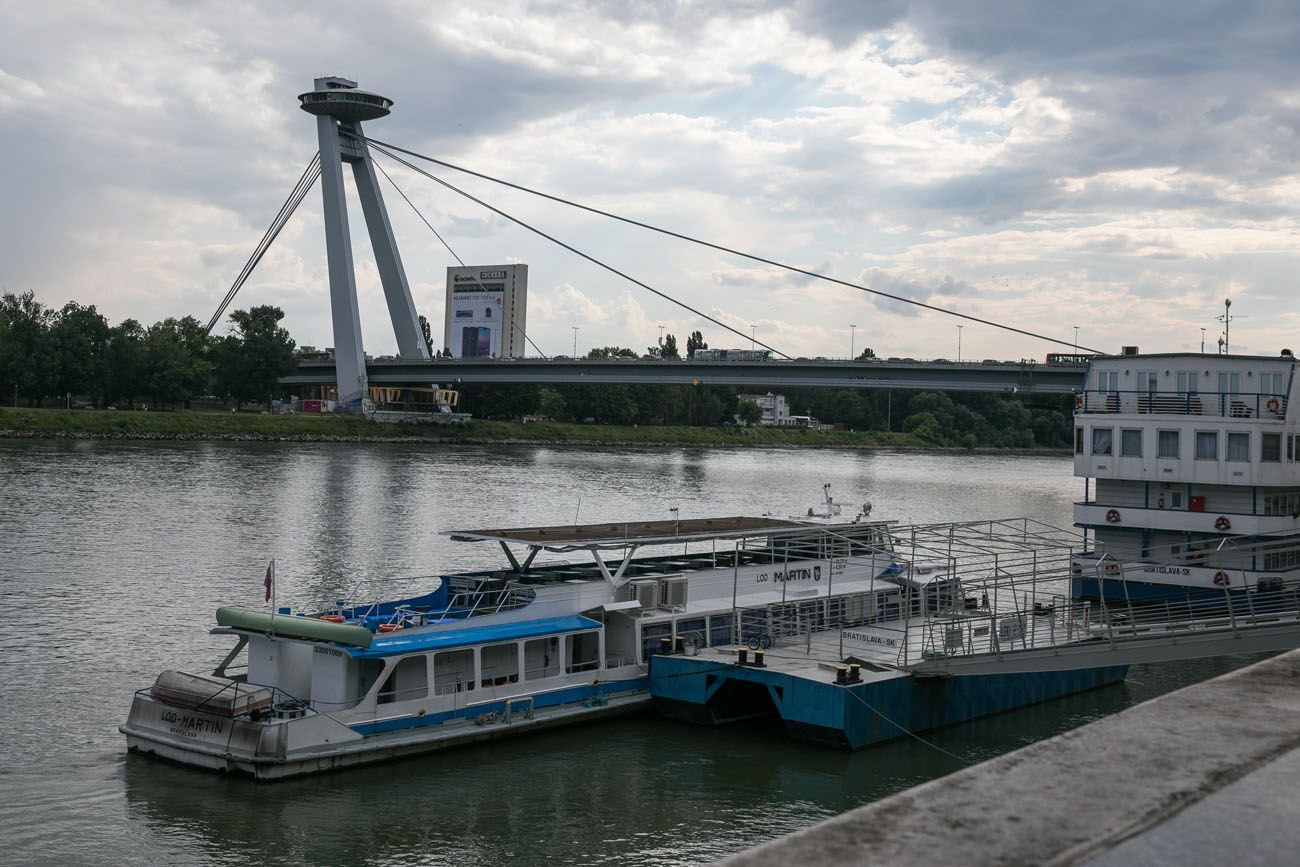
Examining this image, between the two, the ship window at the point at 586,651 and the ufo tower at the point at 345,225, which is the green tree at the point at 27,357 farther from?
the ship window at the point at 586,651

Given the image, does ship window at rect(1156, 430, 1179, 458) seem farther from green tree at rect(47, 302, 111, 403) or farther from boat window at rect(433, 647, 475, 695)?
green tree at rect(47, 302, 111, 403)

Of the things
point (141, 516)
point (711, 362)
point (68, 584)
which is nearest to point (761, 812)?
point (68, 584)

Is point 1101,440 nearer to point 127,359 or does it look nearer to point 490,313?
point 127,359

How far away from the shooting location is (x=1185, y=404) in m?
30.7

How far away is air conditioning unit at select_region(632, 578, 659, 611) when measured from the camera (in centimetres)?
2278

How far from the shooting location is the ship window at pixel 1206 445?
2987cm

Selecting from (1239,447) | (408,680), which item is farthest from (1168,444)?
(408,680)

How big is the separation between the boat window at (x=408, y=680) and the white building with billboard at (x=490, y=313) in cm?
12666

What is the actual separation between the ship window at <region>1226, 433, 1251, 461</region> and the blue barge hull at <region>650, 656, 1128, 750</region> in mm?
9752

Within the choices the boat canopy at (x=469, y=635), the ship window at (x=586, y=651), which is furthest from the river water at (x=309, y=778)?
the boat canopy at (x=469, y=635)

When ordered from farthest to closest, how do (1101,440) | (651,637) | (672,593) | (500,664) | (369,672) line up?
(1101,440) < (672,593) < (651,637) < (500,664) < (369,672)

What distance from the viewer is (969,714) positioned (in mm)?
22438

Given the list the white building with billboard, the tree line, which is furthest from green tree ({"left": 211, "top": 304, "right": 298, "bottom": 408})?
the white building with billboard

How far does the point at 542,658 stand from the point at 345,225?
76792 mm
